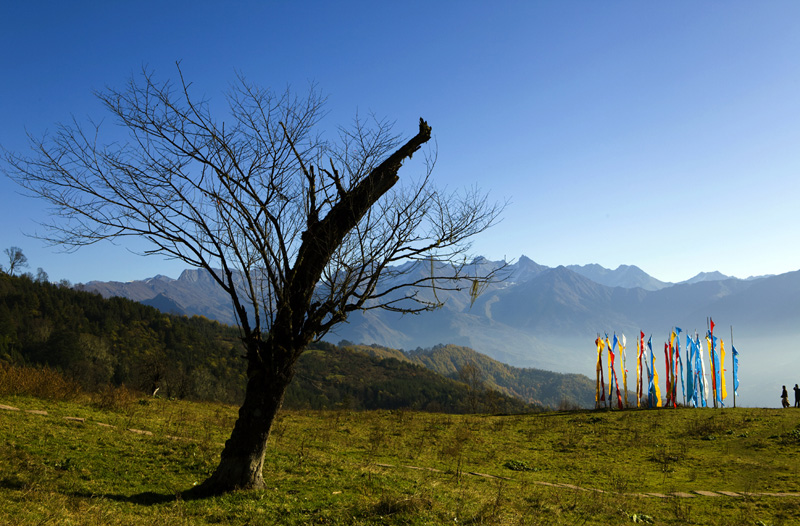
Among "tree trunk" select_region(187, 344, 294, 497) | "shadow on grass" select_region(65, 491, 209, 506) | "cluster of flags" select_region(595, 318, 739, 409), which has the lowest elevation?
"shadow on grass" select_region(65, 491, 209, 506)

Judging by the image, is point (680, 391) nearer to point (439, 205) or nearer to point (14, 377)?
point (439, 205)

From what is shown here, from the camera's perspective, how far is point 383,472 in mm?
11078

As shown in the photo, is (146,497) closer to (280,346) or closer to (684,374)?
(280,346)

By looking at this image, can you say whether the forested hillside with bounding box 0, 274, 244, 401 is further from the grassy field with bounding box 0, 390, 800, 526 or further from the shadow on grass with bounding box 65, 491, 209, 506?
the shadow on grass with bounding box 65, 491, 209, 506

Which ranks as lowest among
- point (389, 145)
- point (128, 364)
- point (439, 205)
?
point (128, 364)

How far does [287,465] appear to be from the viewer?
10312mm

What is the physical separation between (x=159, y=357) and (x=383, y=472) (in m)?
43.0

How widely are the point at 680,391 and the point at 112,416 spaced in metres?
Answer: 41.7

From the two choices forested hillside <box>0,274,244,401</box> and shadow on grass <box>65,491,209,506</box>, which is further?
forested hillside <box>0,274,244,401</box>

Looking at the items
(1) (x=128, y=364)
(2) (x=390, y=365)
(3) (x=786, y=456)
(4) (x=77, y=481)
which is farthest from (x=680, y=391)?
(2) (x=390, y=365)

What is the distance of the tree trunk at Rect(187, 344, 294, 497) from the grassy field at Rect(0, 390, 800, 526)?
16.0 inches

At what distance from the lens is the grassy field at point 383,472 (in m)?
7.01

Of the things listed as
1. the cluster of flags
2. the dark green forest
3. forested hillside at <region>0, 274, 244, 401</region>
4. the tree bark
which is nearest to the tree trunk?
the tree bark

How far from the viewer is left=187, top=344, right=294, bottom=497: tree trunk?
25.4 ft
